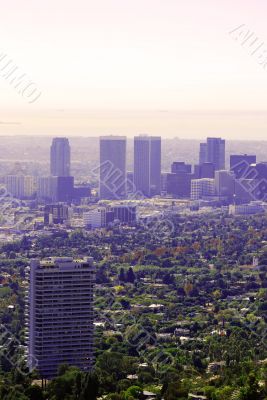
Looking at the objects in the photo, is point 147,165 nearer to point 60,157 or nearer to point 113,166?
point 113,166

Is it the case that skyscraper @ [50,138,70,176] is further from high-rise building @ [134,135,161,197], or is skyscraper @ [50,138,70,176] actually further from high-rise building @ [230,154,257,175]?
high-rise building @ [230,154,257,175]

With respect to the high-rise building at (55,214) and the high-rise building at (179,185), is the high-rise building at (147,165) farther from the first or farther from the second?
the high-rise building at (55,214)

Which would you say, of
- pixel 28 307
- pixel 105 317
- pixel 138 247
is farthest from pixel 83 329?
pixel 138 247

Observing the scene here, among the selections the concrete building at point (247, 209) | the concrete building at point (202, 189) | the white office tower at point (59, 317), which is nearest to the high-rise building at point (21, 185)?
the concrete building at point (202, 189)

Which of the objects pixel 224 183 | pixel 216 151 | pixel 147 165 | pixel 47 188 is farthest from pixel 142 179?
pixel 216 151

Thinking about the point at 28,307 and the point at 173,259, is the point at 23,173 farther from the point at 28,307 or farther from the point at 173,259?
the point at 28,307

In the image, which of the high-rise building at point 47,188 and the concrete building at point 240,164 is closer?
the high-rise building at point 47,188
